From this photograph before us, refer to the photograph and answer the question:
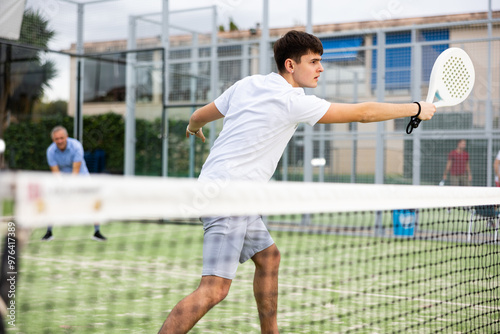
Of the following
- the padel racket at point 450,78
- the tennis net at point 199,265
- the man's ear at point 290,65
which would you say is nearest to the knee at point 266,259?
the tennis net at point 199,265

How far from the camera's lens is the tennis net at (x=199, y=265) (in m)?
2.03

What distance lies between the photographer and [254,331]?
14.7ft

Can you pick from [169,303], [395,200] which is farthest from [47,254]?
[395,200]

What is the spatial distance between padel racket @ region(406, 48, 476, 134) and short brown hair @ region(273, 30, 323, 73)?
0.73m

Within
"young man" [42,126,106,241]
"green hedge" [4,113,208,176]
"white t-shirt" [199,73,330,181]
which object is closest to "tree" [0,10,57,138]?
"green hedge" [4,113,208,176]

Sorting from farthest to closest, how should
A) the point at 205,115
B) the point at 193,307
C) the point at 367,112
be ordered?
the point at 205,115
the point at 367,112
the point at 193,307

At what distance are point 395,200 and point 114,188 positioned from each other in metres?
1.66

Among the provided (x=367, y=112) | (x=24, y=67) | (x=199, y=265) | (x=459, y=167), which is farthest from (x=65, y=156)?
(x=367, y=112)

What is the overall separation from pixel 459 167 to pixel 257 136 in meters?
7.74

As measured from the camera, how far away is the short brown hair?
3.19 meters

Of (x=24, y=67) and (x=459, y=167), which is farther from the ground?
(x=24, y=67)

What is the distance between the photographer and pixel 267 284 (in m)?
3.31

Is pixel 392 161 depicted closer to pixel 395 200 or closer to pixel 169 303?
pixel 169 303

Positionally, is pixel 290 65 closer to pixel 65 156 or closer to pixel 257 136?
pixel 257 136
